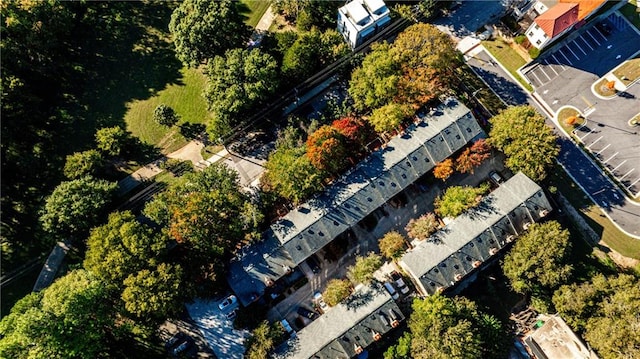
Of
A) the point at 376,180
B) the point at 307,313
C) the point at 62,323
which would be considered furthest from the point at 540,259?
the point at 62,323

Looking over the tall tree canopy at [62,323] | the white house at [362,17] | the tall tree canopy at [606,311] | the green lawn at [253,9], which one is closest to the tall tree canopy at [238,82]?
the green lawn at [253,9]

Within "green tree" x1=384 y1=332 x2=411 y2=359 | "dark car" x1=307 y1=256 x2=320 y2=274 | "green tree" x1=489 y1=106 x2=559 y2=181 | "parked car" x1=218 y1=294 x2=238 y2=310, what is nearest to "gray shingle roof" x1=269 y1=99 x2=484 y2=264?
"green tree" x1=489 y1=106 x2=559 y2=181

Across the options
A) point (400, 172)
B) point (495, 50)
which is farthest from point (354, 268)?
point (495, 50)

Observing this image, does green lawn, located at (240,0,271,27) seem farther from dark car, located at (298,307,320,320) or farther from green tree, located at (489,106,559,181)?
dark car, located at (298,307,320,320)

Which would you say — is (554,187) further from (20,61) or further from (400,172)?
(20,61)

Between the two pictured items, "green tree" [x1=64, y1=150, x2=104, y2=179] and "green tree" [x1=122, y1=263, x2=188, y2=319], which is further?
"green tree" [x1=64, y1=150, x2=104, y2=179]

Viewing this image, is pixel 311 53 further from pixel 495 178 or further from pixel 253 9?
pixel 495 178
